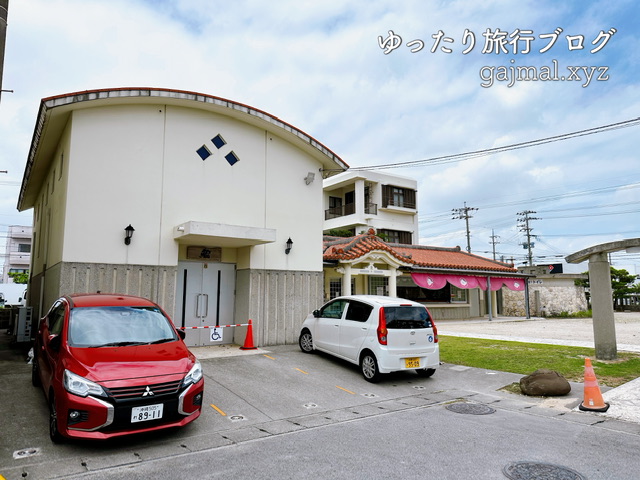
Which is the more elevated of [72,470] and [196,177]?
[196,177]

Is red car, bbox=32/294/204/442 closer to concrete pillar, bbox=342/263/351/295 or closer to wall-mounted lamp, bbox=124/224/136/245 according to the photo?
wall-mounted lamp, bbox=124/224/136/245

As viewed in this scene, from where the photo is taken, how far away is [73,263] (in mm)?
9523

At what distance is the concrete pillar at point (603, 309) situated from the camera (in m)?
10.5

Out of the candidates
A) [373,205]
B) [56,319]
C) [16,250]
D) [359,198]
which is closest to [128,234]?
[56,319]

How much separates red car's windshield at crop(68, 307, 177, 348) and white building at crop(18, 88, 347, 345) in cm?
350

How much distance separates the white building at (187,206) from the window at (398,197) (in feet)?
77.1

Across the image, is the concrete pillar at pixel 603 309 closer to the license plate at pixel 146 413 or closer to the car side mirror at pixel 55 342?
the license plate at pixel 146 413

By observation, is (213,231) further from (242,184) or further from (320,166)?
(320,166)

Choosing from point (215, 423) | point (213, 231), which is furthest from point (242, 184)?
point (215, 423)

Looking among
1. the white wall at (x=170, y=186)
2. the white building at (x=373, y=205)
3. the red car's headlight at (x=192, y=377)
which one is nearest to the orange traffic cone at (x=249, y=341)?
the white wall at (x=170, y=186)

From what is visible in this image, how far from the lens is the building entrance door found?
→ 11.6 m

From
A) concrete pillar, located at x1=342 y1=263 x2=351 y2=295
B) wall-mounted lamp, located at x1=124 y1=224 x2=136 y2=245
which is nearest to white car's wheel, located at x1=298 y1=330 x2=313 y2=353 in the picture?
wall-mounted lamp, located at x1=124 y1=224 x2=136 y2=245

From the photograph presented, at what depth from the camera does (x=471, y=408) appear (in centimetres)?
714

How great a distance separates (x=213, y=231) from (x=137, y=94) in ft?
12.5
